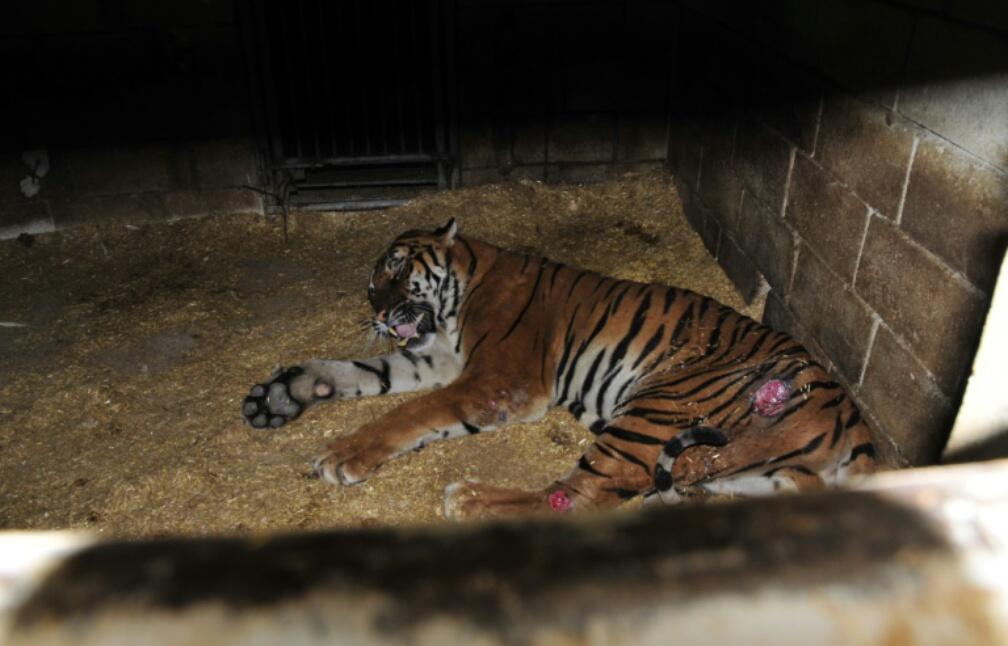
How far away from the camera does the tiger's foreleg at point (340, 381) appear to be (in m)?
3.08

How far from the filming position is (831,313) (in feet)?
9.46

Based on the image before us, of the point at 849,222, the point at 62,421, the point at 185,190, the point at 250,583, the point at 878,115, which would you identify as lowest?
the point at 62,421

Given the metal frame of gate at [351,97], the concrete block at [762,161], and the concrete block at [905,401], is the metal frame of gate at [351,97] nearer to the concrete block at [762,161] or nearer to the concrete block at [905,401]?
the concrete block at [762,161]

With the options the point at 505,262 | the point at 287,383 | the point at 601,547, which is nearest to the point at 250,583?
the point at 601,547

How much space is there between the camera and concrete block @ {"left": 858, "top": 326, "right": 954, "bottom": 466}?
224 cm

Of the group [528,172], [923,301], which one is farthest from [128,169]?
[923,301]

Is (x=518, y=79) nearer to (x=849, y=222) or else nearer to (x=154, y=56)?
(x=154, y=56)

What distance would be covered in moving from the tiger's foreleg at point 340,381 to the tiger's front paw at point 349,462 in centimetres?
37

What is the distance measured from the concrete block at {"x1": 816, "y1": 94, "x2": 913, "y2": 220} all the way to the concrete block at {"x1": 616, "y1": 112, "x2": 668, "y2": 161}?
1.87 m

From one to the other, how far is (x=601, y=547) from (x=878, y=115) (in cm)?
260

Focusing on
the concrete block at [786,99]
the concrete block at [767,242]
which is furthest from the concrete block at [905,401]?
the concrete block at [786,99]

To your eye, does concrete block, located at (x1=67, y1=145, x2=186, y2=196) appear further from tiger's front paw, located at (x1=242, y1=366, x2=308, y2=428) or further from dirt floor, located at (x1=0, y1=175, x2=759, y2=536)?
tiger's front paw, located at (x1=242, y1=366, x2=308, y2=428)

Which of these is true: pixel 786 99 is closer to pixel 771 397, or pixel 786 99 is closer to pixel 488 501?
pixel 771 397

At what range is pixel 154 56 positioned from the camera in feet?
13.7
